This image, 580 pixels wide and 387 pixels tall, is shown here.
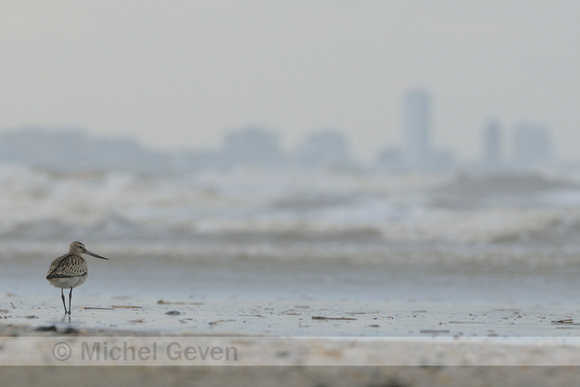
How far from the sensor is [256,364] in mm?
4594

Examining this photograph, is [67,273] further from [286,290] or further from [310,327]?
[286,290]

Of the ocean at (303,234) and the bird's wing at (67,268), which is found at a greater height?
the ocean at (303,234)

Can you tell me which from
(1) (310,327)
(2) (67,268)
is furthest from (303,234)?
(1) (310,327)

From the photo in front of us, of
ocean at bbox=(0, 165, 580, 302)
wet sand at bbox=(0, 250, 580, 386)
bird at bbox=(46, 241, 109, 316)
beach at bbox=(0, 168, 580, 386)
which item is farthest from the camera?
ocean at bbox=(0, 165, 580, 302)

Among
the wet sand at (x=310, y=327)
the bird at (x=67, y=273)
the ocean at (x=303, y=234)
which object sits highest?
the ocean at (x=303, y=234)

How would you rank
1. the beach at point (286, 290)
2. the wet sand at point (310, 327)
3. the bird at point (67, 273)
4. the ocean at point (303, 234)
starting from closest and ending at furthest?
1. the wet sand at point (310, 327)
2. the beach at point (286, 290)
3. the bird at point (67, 273)
4. the ocean at point (303, 234)

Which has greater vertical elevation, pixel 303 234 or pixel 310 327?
pixel 303 234

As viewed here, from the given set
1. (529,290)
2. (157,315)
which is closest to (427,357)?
(157,315)

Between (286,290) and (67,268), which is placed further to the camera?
(286,290)

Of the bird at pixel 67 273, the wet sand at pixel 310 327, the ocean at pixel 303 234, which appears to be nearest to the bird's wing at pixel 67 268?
the bird at pixel 67 273

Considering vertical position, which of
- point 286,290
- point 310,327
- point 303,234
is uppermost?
point 303,234

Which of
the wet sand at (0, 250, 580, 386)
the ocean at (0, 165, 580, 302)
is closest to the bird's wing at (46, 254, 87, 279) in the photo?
the wet sand at (0, 250, 580, 386)

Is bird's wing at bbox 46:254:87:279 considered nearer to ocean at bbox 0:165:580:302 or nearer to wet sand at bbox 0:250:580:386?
wet sand at bbox 0:250:580:386

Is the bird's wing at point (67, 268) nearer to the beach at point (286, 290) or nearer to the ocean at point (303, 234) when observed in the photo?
the beach at point (286, 290)
